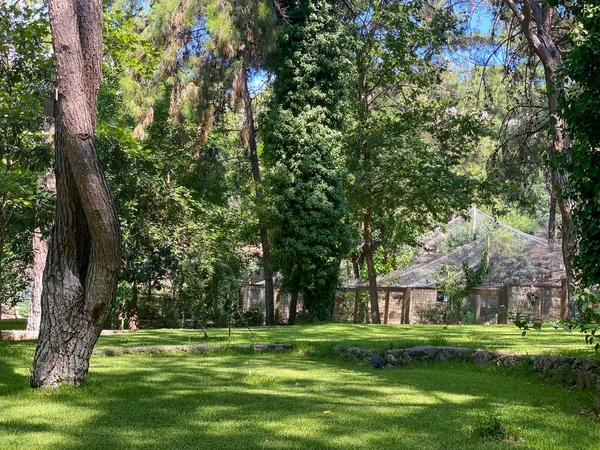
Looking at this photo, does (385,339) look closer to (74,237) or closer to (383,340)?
(383,340)

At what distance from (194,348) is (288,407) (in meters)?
5.95

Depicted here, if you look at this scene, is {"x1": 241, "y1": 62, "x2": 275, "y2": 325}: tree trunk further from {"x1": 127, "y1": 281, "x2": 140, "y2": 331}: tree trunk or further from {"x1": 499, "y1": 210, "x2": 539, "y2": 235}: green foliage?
{"x1": 499, "y1": 210, "x2": 539, "y2": 235}: green foliage

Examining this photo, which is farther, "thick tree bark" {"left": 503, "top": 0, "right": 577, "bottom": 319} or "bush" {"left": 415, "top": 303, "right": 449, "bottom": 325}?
"bush" {"left": 415, "top": 303, "right": 449, "bottom": 325}

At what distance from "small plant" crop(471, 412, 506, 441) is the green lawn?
0.30 ft

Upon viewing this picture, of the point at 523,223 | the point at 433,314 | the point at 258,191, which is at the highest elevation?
the point at 523,223

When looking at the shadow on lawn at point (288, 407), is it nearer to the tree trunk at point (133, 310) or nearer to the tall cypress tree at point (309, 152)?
the tall cypress tree at point (309, 152)

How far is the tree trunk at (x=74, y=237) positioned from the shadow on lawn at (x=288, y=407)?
1.83 ft

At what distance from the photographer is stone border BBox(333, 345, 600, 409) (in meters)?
8.23

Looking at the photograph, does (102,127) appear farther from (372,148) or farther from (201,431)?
(201,431)

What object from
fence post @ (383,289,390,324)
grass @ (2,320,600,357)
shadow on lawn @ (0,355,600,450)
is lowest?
shadow on lawn @ (0,355,600,450)

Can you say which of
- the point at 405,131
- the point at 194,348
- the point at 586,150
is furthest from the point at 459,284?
the point at 586,150

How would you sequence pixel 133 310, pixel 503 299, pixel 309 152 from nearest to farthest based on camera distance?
pixel 503 299 < pixel 309 152 < pixel 133 310

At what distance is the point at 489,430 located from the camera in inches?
214

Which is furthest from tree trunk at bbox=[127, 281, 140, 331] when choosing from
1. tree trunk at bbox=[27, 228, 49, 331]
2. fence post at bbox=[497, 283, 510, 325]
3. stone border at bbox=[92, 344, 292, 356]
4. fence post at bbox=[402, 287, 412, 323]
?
fence post at bbox=[497, 283, 510, 325]
